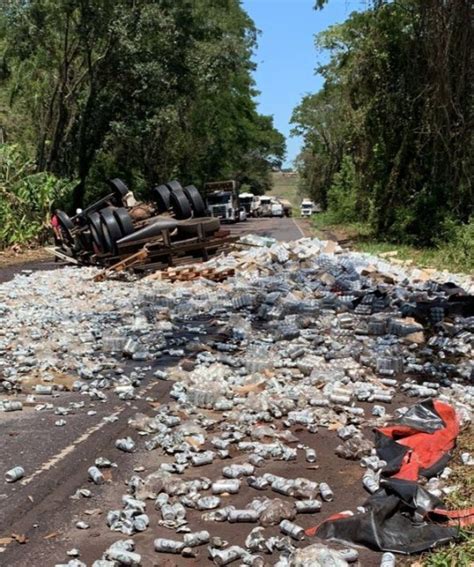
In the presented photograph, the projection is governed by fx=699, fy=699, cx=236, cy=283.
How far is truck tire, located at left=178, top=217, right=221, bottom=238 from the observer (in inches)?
610

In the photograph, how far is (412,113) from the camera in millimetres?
20125

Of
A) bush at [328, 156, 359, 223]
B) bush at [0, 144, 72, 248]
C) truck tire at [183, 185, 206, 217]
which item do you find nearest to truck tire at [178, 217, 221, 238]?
truck tire at [183, 185, 206, 217]

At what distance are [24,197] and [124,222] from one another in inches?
333

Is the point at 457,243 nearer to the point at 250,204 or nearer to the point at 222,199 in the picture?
the point at 222,199

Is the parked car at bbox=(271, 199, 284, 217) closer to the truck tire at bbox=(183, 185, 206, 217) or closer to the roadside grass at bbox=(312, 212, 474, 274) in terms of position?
the roadside grass at bbox=(312, 212, 474, 274)

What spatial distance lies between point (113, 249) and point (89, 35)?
13390 millimetres

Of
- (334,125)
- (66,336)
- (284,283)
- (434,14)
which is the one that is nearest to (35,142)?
(434,14)

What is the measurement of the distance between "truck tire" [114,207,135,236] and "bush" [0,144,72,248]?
7.19 meters

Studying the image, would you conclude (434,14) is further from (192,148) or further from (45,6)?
(192,148)

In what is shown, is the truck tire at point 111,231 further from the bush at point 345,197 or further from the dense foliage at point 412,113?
the bush at point 345,197

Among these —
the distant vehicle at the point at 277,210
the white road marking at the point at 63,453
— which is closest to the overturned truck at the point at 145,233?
the white road marking at the point at 63,453

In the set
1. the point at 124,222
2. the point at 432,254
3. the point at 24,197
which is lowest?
the point at 432,254

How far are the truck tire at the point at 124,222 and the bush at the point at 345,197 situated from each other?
61.0 feet

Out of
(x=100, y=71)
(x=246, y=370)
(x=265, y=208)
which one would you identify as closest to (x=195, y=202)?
(x=246, y=370)
